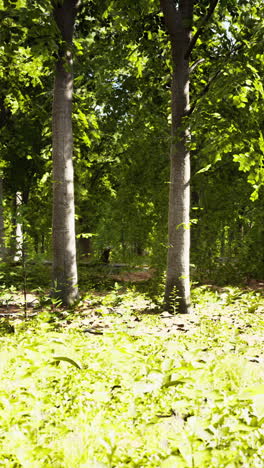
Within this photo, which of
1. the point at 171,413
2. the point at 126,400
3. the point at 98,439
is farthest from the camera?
the point at 126,400

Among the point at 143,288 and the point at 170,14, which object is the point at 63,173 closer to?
the point at 170,14

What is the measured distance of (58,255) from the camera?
6230mm

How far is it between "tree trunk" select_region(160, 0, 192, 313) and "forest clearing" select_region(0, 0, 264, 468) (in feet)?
0.08

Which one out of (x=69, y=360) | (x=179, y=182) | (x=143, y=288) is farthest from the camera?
(x=143, y=288)

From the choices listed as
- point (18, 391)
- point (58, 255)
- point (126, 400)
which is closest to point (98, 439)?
point (126, 400)

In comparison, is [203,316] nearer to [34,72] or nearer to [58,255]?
[58,255]

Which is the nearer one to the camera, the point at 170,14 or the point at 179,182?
the point at 170,14

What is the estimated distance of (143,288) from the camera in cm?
876

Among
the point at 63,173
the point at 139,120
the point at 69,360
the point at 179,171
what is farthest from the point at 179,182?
the point at 139,120

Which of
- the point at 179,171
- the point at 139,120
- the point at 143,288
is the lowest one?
the point at 143,288

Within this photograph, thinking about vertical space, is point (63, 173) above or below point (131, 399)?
above

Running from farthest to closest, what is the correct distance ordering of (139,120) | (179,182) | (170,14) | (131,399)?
(139,120) < (179,182) < (170,14) < (131,399)

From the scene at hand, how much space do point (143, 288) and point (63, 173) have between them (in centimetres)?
405

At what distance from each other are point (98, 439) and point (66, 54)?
635cm
